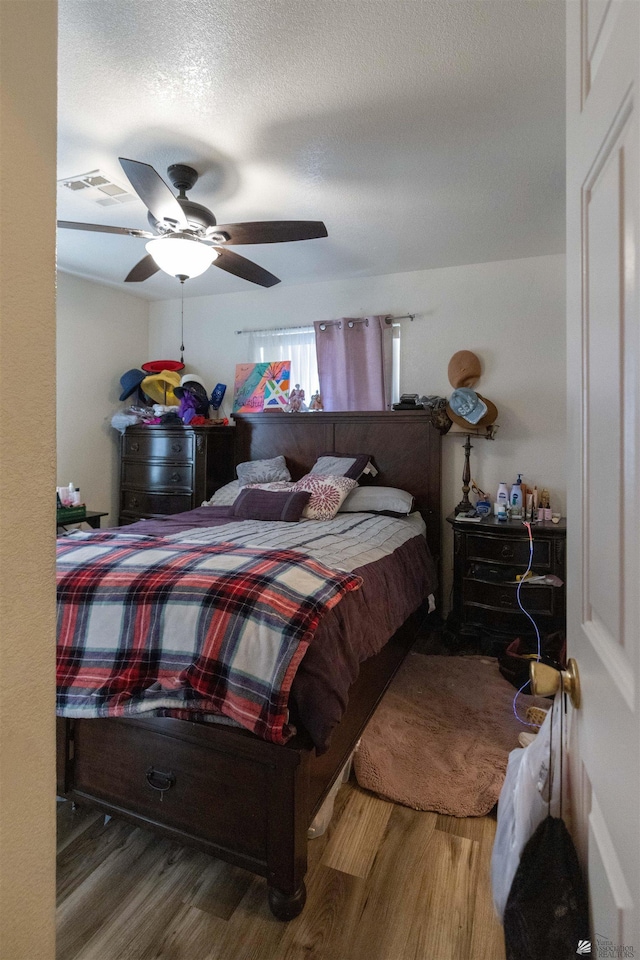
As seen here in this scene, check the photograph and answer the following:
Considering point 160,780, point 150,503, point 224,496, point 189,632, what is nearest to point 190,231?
point 189,632

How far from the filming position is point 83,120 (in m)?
1.96

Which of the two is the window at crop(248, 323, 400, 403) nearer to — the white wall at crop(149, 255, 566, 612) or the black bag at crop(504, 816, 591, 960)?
the white wall at crop(149, 255, 566, 612)

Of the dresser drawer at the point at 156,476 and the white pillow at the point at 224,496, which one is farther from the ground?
the dresser drawer at the point at 156,476

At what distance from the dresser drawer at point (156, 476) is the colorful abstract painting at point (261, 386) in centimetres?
77

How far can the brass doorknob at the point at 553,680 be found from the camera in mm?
711

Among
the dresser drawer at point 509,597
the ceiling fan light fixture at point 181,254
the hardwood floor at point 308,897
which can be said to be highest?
the ceiling fan light fixture at point 181,254

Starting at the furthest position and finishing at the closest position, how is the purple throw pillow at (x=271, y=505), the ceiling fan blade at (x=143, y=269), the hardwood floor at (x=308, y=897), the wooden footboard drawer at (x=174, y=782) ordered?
the purple throw pillow at (x=271, y=505)
the ceiling fan blade at (x=143, y=269)
the wooden footboard drawer at (x=174, y=782)
the hardwood floor at (x=308, y=897)

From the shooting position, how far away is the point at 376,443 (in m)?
3.60

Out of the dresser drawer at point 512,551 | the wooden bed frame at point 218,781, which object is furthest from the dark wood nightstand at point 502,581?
the wooden bed frame at point 218,781

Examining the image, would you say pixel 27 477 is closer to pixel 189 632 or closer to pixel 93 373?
pixel 189 632

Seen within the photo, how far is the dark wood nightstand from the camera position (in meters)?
2.84

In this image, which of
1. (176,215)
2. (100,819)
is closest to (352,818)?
(100,819)

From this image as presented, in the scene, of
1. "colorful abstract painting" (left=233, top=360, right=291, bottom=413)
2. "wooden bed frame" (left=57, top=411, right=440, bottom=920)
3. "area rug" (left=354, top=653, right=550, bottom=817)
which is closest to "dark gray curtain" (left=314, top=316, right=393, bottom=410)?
"colorful abstract painting" (left=233, top=360, right=291, bottom=413)

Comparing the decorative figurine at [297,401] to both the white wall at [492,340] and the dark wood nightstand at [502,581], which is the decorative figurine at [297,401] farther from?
the dark wood nightstand at [502,581]
